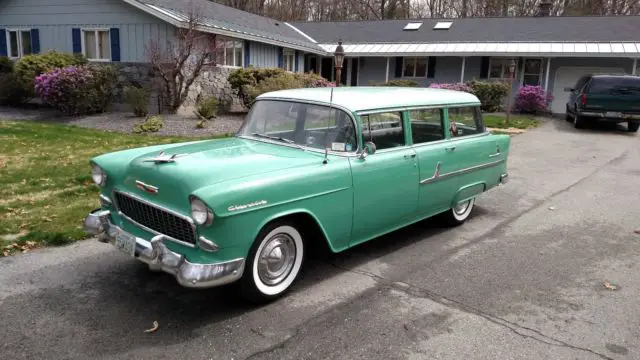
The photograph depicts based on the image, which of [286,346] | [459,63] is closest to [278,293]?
[286,346]

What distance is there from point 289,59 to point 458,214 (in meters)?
19.0

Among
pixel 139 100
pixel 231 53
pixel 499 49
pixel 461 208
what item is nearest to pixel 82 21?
pixel 231 53

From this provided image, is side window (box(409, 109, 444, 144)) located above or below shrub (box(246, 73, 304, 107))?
below

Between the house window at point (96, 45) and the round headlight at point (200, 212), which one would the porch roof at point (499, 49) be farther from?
the round headlight at point (200, 212)

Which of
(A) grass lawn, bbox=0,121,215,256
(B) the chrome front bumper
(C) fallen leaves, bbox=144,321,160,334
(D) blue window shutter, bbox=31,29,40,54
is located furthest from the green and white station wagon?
(D) blue window shutter, bbox=31,29,40,54

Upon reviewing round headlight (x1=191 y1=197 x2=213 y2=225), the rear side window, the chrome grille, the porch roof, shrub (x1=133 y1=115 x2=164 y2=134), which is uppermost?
the porch roof

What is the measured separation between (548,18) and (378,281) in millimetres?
26163

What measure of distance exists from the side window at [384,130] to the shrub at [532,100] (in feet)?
59.7

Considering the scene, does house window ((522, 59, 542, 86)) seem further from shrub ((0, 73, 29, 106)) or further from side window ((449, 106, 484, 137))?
shrub ((0, 73, 29, 106))

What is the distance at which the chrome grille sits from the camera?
3447mm

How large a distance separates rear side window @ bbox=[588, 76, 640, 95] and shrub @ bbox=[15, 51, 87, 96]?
16514 millimetres

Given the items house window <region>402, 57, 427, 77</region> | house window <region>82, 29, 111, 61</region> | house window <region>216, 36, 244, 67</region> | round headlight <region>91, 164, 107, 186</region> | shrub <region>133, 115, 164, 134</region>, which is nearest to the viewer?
round headlight <region>91, 164, 107, 186</region>

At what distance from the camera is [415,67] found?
86.1ft

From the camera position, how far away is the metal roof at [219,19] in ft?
51.0
